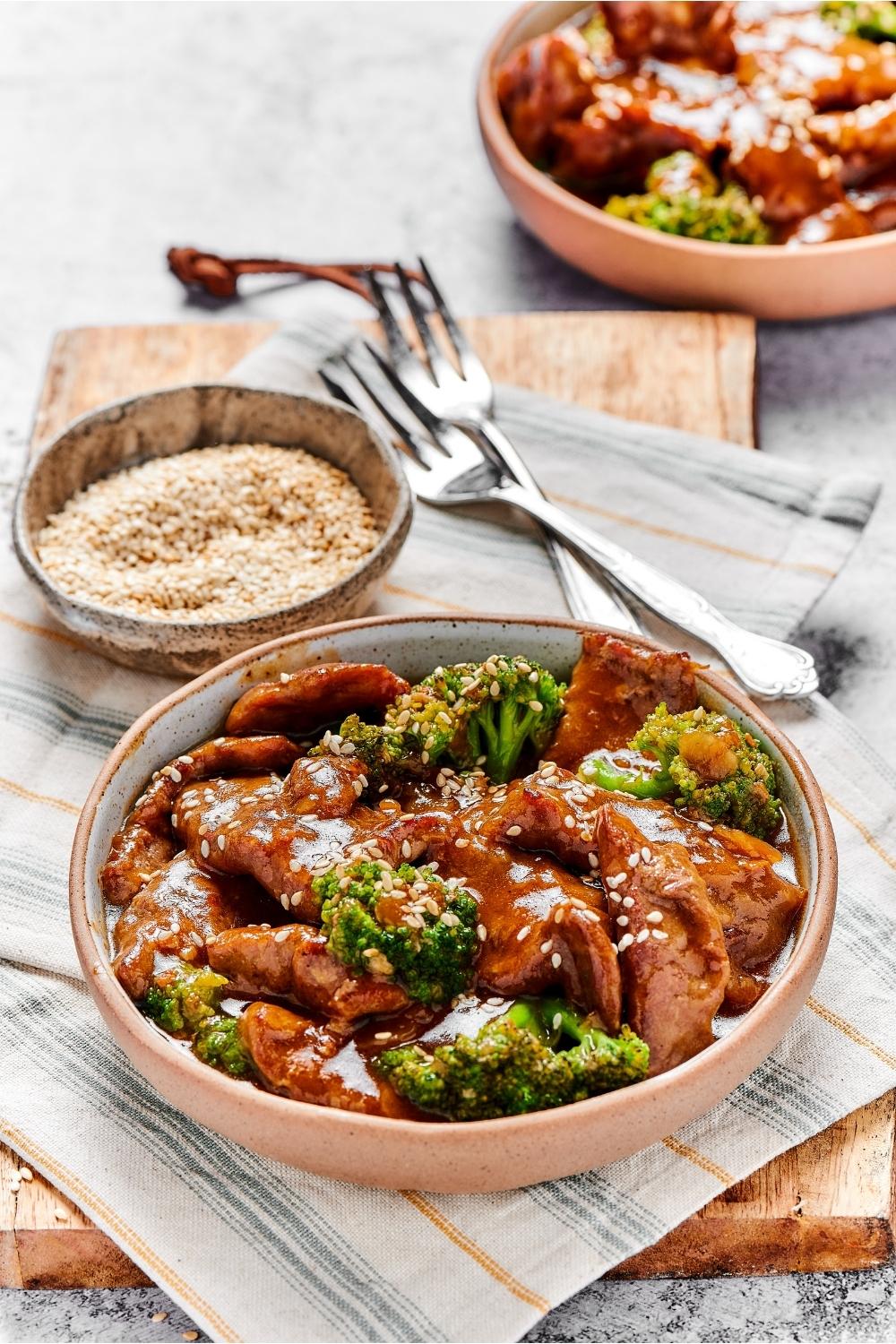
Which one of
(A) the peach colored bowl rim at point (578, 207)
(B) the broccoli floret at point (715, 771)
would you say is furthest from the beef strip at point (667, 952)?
(A) the peach colored bowl rim at point (578, 207)

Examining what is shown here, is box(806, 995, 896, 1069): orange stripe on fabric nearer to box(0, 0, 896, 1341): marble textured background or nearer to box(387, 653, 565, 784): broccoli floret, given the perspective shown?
box(387, 653, 565, 784): broccoli floret

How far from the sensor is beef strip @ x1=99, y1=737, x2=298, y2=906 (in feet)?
10.1

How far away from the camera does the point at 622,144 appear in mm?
5348

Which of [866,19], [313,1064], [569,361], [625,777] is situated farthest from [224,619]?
[866,19]

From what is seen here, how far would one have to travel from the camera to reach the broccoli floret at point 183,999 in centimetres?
279

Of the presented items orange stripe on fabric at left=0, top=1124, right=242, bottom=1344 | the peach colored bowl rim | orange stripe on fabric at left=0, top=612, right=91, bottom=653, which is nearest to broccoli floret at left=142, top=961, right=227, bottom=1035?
orange stripe on fabric at left=0, top=1124, right=242, bottom=1344

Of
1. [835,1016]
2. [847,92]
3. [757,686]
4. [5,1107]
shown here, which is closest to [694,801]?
[835,1016]

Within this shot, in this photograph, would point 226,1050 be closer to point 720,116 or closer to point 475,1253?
point 475,1253

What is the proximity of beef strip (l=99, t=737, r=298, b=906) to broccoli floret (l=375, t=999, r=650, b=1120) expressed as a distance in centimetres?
74

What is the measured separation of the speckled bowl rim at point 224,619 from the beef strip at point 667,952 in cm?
127

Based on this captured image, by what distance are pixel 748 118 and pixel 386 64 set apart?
101 inches

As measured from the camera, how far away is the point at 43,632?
4.17 m

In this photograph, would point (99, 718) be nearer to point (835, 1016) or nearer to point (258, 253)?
point (835, 1016)

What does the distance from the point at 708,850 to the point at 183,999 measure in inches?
40.5
